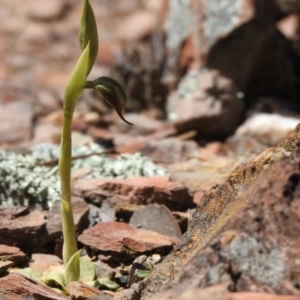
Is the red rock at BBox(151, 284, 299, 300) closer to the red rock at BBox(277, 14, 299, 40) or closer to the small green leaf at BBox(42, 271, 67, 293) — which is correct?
the small green leaf at BBox(42, 271, 67, 293)

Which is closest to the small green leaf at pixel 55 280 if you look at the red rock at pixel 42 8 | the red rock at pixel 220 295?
the red rock at pixel 220 295

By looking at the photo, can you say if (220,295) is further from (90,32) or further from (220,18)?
(220,18)

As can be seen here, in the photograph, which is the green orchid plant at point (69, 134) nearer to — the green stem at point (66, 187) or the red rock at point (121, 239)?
the green stem at point (66, 187)

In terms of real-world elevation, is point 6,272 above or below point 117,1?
below

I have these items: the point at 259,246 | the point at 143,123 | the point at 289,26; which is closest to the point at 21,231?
the point at 259,246

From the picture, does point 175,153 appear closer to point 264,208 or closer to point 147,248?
point 147,248

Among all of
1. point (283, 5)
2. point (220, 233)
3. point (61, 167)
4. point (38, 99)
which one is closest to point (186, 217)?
point (61, 167)
